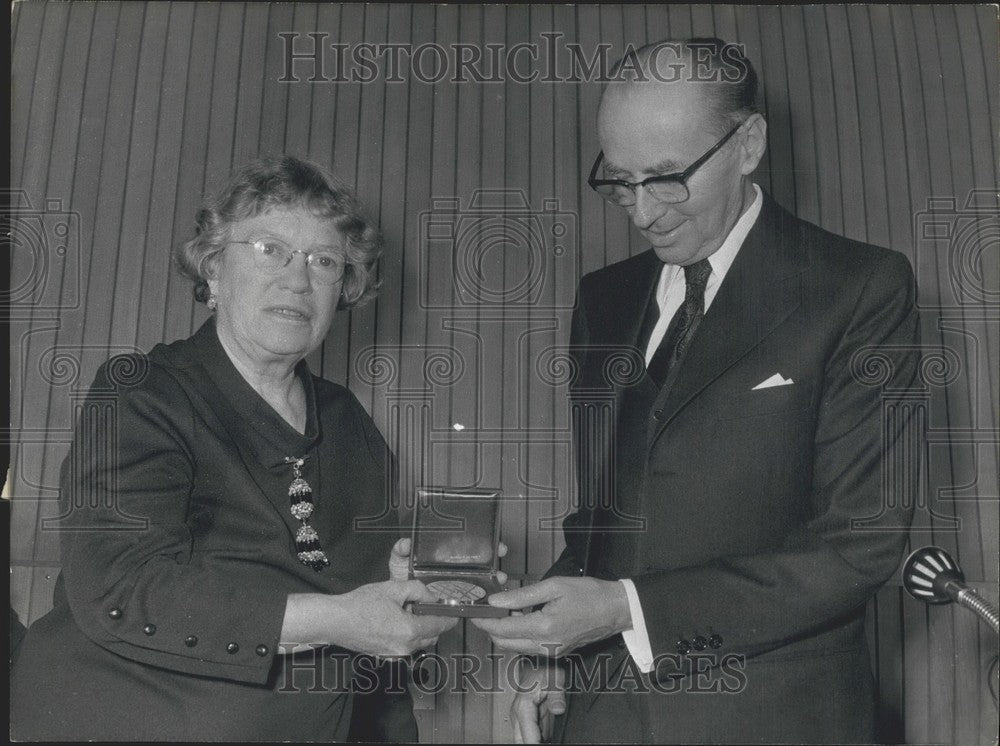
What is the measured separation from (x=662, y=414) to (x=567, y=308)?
0.90 feet

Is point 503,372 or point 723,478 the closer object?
point 723,478

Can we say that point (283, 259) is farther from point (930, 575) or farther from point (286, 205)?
point (930, 575)

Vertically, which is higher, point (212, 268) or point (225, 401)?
point (212, 268)

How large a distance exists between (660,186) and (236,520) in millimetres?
892

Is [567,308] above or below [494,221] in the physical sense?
below

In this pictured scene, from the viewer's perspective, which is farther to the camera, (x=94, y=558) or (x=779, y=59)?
(x=779, y=59)

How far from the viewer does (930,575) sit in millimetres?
1720

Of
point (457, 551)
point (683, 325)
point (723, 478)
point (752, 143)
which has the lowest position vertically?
point (457, 551)

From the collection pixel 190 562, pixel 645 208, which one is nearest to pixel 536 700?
pixel 190 562

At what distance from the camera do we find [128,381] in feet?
5.79

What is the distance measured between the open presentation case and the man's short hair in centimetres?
76

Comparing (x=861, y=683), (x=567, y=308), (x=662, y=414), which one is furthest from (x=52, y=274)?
(x=861, y=683)

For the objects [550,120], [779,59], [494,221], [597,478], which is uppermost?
[779,59]

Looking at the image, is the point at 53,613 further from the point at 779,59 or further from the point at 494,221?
the point at 779,59
